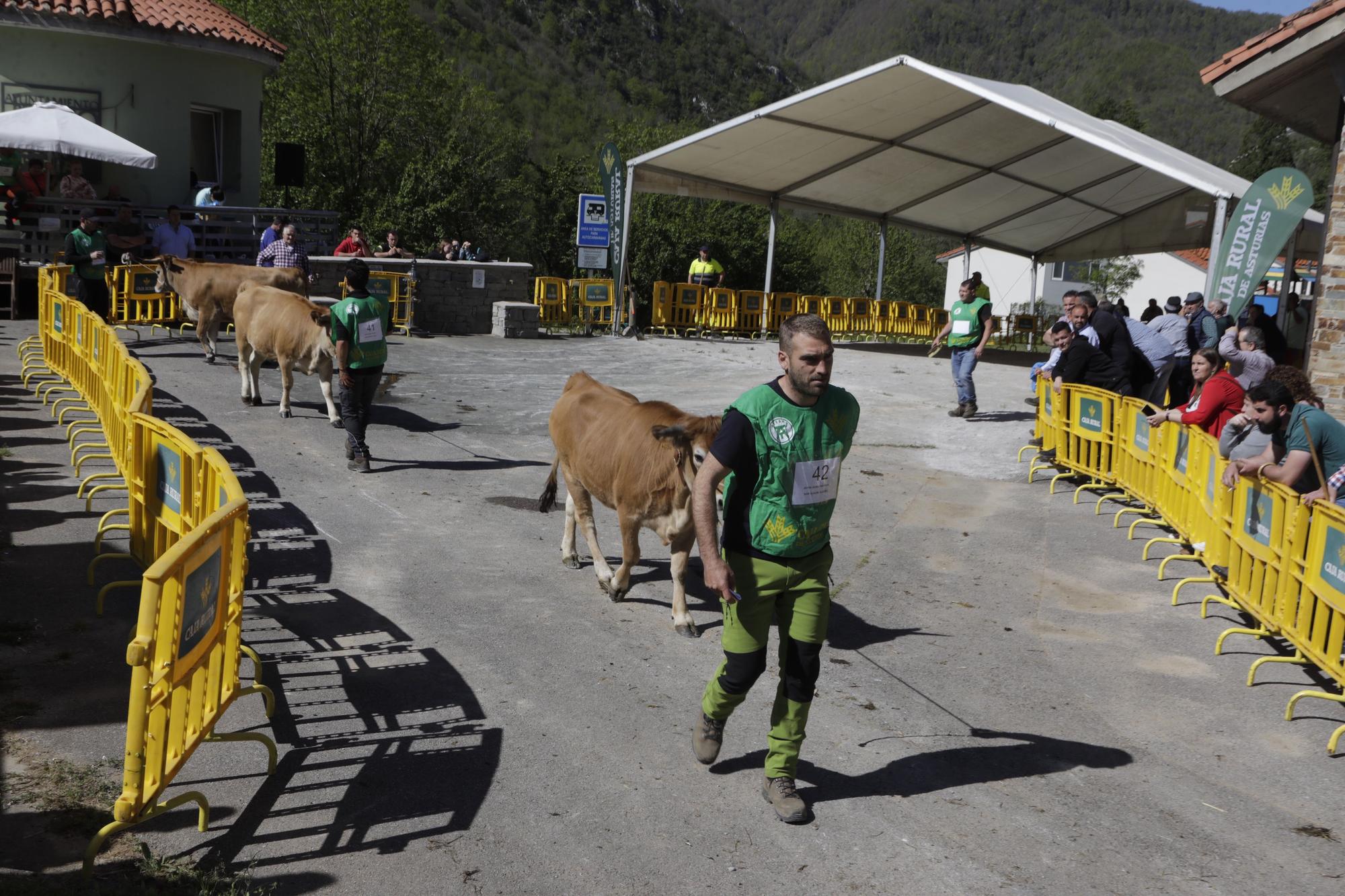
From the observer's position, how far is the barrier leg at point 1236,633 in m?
7.09

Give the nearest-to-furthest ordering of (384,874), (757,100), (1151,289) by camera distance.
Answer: (384,874), (1151,289), (757,100)

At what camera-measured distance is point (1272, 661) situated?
676cm

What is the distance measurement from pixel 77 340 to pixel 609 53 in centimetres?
11383

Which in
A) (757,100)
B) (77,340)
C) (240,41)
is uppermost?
(757,100)

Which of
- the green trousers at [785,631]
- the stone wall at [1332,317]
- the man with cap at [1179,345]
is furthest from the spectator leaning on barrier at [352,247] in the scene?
the green trousers at [785,631]

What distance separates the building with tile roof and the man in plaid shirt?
656cm

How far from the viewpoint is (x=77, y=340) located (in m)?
12.2

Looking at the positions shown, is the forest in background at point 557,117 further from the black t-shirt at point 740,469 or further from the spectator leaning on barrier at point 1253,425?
the black t-shirt at point 740,469

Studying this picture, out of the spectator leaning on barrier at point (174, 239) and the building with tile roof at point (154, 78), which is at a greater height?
the building with tile roof at point (154, 78)

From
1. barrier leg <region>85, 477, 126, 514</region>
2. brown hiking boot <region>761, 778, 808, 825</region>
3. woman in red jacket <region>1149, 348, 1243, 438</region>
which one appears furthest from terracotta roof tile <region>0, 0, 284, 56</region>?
brown hiking boot <region>761, 778, 808, 825</region>

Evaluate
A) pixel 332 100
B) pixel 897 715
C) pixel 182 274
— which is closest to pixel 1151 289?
pixel 332 100

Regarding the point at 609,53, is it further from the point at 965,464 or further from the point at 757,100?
the point at 965,464

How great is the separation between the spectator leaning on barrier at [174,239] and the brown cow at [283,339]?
6.37m

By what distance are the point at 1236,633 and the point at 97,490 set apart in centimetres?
825
